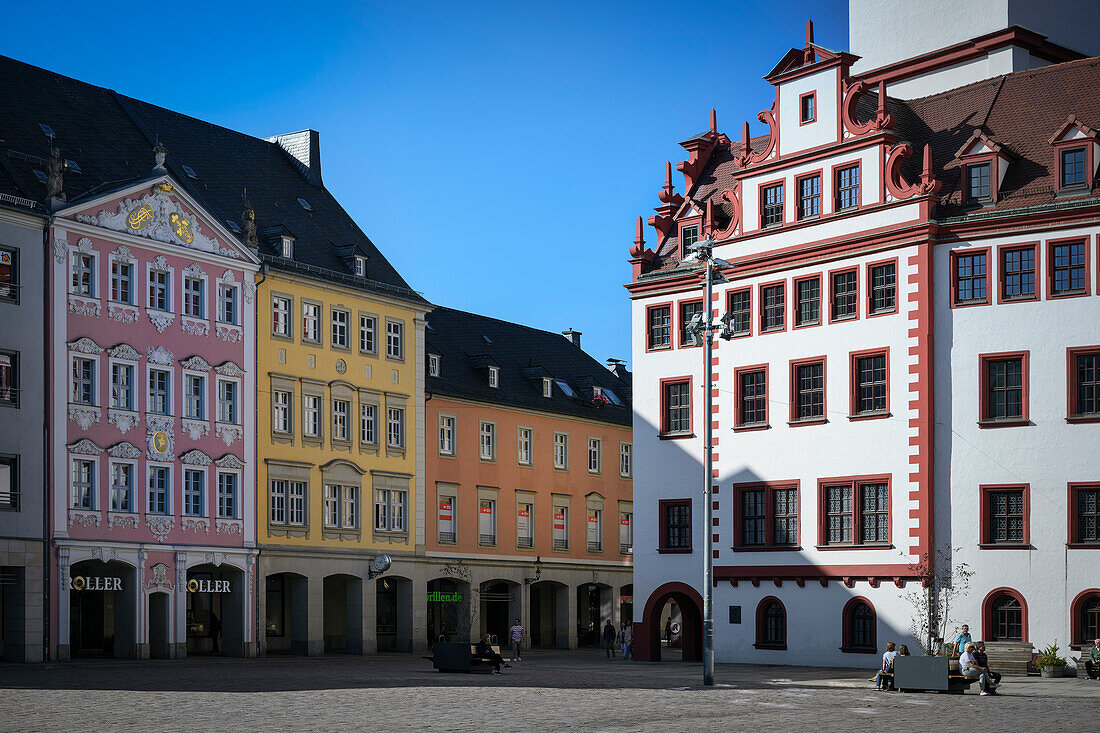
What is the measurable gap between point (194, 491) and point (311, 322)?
9538 mm

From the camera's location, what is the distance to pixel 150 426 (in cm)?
5738

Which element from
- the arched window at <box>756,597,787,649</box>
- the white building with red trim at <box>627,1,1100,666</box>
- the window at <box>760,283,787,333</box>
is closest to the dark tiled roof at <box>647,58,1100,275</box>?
the white building with red trim at <box>627,1,1100,666</box>

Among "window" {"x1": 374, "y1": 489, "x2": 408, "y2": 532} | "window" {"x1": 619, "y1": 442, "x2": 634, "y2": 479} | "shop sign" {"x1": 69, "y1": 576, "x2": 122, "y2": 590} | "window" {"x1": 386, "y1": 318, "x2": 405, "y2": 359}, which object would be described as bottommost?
"shop sign" {"x1": 69, "y1": 576, "x2": 122, "y2": 590}

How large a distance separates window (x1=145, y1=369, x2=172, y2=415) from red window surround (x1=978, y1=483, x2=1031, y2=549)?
29.7m

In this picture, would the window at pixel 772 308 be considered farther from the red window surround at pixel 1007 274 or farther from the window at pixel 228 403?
the window at pixel 228 403

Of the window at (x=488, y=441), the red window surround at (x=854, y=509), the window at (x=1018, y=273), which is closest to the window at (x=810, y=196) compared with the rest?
the window at (x=1018, y=273)

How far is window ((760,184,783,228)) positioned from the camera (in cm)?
5331

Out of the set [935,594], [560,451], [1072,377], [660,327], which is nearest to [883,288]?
[1072,377]

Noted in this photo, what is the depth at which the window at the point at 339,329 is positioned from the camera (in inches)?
2604

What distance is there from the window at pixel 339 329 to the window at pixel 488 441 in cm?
1071


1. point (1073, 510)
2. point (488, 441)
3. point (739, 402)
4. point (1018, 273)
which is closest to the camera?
point (1073, 510)

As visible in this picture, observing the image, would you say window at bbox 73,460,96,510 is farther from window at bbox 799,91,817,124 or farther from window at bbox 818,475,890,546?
window at bbox 799,91,817,124

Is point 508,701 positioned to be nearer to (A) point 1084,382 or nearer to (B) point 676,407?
(A) point 1084,382

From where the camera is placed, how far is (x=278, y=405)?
6334cm
